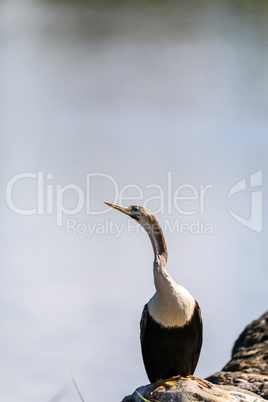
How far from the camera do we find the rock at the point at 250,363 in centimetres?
481

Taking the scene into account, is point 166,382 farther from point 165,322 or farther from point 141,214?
point 141,214

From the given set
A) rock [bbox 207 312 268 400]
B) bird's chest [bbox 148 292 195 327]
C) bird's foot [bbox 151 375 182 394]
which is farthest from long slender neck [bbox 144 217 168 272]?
rock [bbox 207 312 268 400]

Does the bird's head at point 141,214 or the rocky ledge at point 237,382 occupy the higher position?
the bird's head at point 141,214

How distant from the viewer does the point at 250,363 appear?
17.4 feet

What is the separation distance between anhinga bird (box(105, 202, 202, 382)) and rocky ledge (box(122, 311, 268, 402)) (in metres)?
0.12

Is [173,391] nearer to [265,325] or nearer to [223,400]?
[223,400]

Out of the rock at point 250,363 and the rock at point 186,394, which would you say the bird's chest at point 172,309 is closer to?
the rock at point 186,394

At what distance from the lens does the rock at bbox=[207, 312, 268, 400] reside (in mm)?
4806

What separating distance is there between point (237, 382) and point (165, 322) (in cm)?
124

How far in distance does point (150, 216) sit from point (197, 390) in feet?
3.25

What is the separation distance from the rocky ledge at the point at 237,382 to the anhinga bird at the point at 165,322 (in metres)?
0.12

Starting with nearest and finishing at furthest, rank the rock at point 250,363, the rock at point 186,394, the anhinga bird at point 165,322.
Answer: the rock at point 186,394
the anhinga bird at point 165,322
the rock at point 250,363

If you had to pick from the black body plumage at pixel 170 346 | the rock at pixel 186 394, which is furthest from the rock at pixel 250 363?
the black body plumage at pixel 170 346

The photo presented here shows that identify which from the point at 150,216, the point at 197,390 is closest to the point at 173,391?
the point at 197,390
